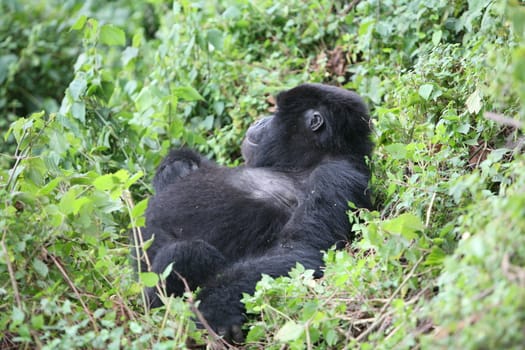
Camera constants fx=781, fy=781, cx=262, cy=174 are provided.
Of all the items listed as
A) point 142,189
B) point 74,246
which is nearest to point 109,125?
point 142,189

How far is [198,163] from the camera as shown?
5.40 m

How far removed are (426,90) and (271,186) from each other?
1.12 metres

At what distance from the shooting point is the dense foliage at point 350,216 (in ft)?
9.86

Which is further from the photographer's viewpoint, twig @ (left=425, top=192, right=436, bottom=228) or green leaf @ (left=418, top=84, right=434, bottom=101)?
green leaf @ (left=418, top=84, right=434, bottom=101)

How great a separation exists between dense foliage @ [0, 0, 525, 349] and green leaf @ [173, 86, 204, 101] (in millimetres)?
18

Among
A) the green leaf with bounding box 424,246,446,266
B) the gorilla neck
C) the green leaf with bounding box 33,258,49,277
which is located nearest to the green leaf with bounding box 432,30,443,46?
the gorilla neck

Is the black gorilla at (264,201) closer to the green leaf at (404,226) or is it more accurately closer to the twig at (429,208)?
the twig at (429,208)

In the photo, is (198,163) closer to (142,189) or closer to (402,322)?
(142,189)

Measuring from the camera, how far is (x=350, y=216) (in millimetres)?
4105

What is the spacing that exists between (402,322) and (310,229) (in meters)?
1.38

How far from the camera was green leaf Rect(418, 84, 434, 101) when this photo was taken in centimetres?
471

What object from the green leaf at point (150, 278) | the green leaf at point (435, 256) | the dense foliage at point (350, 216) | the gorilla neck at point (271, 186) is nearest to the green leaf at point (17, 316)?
the dense foliage at point (350, 216)

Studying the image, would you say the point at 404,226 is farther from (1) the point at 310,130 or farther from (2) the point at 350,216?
(1) the point at 310,130

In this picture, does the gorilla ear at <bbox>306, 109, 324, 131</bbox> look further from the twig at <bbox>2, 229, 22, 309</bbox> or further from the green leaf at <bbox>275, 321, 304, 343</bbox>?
the twig at <bbox>2, 229, 22, 309</bbox>
